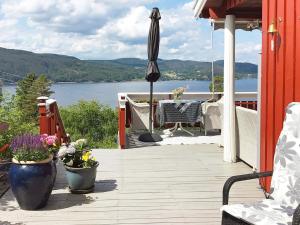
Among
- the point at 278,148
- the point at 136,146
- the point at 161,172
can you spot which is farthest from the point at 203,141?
the point at 278,148

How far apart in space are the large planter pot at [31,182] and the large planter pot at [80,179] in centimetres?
54

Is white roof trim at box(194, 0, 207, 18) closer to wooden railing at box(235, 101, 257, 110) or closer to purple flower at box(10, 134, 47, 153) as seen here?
wooden railing at box(235, 101, 257, 110)

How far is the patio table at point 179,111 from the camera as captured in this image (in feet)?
29.0

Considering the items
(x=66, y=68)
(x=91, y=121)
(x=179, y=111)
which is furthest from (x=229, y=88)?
(x=66, y=68)

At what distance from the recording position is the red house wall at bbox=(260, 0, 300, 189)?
3959 millimetres

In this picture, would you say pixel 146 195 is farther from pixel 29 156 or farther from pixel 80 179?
pixel 29 156

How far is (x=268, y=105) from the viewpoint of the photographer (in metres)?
4.67

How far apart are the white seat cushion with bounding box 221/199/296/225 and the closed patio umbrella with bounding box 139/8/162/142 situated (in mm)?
5625

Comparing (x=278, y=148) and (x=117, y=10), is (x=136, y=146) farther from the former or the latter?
(x=117, y=10)

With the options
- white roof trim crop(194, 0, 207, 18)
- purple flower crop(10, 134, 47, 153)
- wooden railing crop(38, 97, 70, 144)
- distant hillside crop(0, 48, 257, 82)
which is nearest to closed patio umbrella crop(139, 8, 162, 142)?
white roof trim crop(194, 0, 207, 18)

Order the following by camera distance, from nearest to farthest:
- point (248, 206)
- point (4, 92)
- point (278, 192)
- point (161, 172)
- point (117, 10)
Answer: point (248, 206) → point (278, 192) → point (161, 172) → point (4, 92) → point (117, 10)

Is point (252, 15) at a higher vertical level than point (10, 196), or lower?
higher

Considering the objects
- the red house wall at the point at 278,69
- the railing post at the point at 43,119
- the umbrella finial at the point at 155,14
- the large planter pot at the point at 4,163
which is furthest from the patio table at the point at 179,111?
the large planter pot at the point at 4,163

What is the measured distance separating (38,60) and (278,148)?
3097 inches
